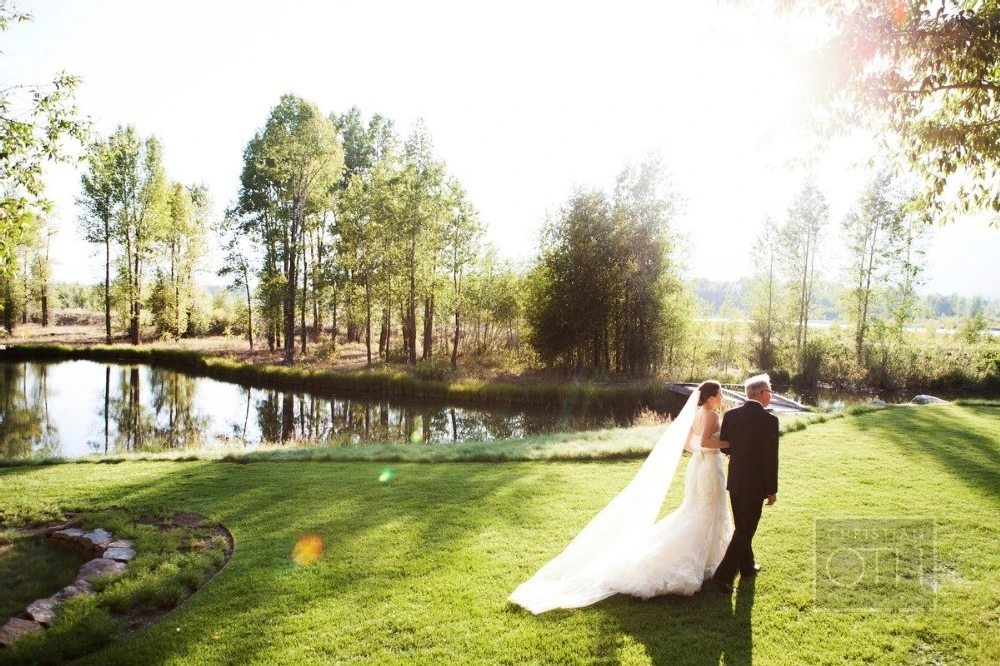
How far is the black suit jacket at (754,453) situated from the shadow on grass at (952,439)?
4.88 meters

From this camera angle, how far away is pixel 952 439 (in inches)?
444

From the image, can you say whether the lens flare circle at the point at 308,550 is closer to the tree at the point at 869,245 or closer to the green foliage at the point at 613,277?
the green foliage at the point at 613,277

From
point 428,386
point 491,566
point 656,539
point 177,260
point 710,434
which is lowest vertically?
point 428,386

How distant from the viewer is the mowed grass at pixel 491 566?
4.50 meters

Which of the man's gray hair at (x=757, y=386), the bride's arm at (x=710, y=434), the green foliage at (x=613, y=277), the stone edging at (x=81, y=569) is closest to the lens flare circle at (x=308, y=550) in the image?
the stone edging at (x=81, y=569)

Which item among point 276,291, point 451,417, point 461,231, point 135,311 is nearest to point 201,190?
point 135,311

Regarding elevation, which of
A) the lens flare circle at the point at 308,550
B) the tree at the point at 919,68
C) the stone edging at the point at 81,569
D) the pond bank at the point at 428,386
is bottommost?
the pond bank at the point at 428,386

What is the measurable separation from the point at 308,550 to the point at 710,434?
4804 millimetres

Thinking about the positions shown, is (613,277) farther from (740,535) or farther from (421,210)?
(740,535)

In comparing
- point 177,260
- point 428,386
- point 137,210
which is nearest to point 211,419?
point 428,386

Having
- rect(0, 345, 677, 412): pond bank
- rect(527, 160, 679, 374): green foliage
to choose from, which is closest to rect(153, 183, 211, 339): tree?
rect(0, 345, 677, 412): pond bank

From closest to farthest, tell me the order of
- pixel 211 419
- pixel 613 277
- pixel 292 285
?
pixel 211 419 → pixel 613 277 → pixel 292 285

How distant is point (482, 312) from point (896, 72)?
2982 centimetres

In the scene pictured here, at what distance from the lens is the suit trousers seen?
5348mm
